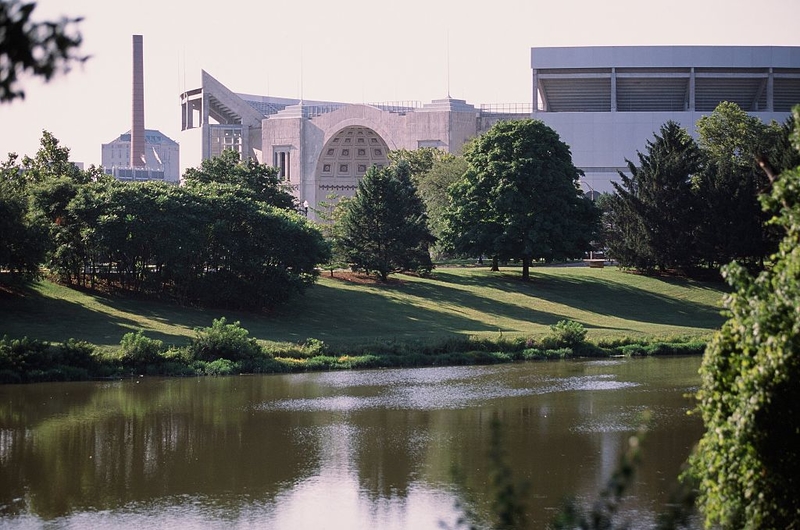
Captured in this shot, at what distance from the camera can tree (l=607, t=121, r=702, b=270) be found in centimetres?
6097

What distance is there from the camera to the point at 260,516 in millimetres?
20016

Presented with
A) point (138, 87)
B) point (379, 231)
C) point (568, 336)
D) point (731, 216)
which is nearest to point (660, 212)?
point (731, 216)

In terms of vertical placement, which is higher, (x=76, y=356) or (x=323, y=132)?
(x=323, y=132)

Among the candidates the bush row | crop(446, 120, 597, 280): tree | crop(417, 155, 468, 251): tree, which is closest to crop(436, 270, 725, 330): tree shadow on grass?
crop(446, 120, 597, 280): tree

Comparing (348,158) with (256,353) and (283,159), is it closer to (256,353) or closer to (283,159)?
(283,159)

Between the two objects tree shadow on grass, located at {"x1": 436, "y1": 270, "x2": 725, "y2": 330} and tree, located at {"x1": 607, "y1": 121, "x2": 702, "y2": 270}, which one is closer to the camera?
tree shadow on grass, located at {"x1": 436, "y1": 270, "x2": 725, "y2": 330}

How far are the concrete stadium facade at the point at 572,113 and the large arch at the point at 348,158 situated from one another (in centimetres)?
11

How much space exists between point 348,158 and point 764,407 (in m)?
101

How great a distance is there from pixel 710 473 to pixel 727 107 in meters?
62.5

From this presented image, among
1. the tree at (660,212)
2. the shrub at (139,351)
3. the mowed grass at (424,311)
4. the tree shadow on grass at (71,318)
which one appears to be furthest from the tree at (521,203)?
the shrub at (139,351)

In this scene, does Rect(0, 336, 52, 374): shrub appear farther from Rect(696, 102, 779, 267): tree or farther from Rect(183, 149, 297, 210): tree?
Rect(696, 102, 779, 267): tree

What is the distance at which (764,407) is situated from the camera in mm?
13820

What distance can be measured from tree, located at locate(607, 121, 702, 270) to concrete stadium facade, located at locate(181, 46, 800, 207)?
2186 centimetres

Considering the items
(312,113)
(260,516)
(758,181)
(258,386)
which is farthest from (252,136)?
(260,516)
